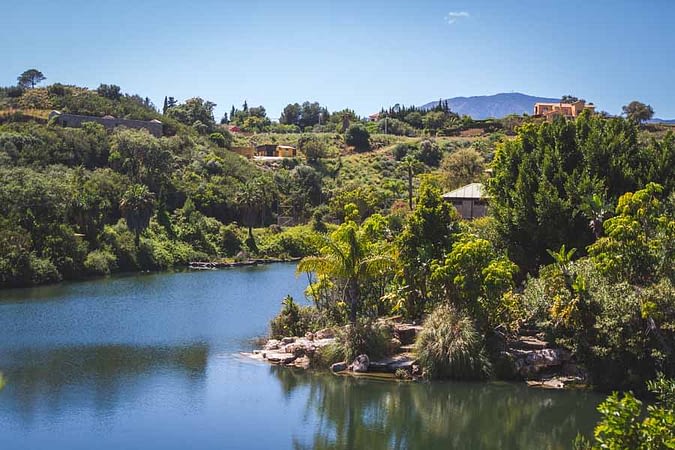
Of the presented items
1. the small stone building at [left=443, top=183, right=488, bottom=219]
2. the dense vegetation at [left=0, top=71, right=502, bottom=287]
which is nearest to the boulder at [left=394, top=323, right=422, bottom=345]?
the dense vegetation at [left=0, top=71, right=502, bottom=287]

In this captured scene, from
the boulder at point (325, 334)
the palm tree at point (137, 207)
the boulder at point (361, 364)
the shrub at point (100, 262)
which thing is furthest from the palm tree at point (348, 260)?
the palm tree at point (137, 207)

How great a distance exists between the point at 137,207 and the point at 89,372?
130 ft

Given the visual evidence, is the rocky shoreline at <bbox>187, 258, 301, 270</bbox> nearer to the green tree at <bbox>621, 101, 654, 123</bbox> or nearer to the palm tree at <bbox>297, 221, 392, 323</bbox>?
the palm tree at <bbox>297, 221, 392, 323</bbox>

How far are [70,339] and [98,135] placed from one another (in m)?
49.9

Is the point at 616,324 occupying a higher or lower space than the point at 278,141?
lower

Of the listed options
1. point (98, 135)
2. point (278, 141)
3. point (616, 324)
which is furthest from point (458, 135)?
point (616, 324)

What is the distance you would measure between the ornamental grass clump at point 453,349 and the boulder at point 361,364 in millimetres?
2417

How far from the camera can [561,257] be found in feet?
89.0

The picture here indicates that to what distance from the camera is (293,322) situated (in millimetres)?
35094

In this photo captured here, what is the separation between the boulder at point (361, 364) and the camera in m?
29.4

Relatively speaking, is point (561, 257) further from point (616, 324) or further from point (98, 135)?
point (98, 135)

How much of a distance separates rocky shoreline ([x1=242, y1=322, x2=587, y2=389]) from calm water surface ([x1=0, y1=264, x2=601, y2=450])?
0.71 metres

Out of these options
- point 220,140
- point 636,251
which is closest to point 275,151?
point 220,140

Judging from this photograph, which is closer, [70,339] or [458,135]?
[70,339]
